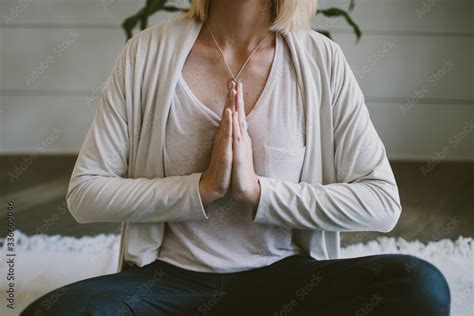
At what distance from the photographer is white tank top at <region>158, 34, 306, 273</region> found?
105 centimetres

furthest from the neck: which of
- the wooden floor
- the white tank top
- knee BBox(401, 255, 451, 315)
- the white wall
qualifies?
the white wall

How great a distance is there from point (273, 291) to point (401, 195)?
158 centimetres

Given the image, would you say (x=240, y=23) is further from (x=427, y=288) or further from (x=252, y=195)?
(x=427, y=288)

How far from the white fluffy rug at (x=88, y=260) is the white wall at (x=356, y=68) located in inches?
32.1

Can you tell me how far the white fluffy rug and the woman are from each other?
0.55 meters

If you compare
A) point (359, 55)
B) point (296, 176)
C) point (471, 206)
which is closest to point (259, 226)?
point (296, 176)

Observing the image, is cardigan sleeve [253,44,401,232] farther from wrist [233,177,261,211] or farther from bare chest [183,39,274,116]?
bare chest [183,39,274,116]

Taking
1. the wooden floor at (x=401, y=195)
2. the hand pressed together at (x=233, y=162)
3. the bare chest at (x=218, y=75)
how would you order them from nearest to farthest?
the hand pressed together at (x=233, y=162)
the bare chest at (x=218, y=75)
the wooden floor at (x=401, y=195)

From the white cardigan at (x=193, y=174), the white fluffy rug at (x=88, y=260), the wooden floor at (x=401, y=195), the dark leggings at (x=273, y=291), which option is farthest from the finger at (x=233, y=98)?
the wooden floor at (x=401, y=195)

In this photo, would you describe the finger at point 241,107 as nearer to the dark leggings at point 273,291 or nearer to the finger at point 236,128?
the finger at point 236,128

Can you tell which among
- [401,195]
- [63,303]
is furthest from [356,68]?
[63,303]

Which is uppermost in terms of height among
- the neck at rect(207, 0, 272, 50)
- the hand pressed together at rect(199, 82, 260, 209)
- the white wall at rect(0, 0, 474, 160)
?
the neck at rect(207, 0, 272, 50)

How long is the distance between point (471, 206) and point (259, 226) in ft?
5.18

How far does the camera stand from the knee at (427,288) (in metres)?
0.87
